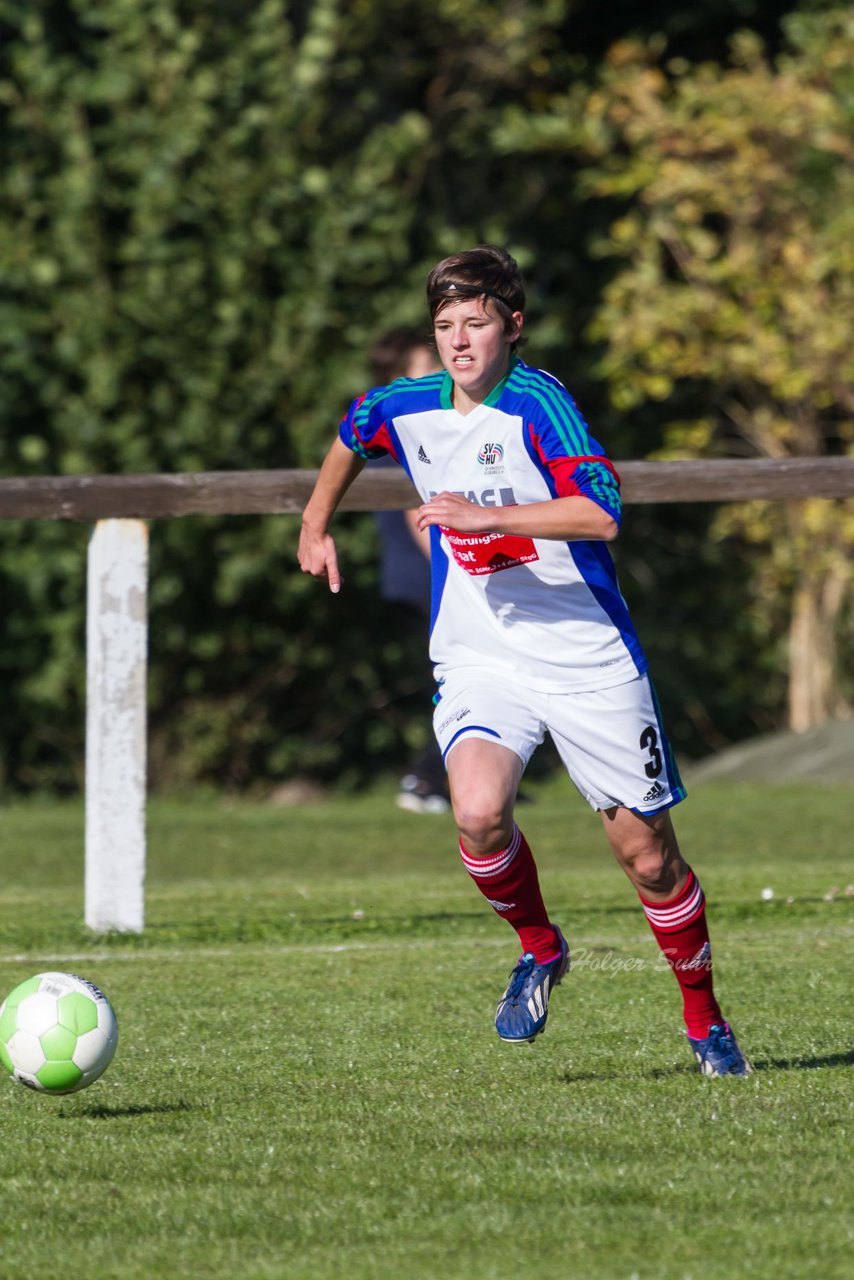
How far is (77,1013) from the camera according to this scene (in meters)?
4.26

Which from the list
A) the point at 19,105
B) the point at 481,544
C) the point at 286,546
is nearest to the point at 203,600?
the point at 286,546

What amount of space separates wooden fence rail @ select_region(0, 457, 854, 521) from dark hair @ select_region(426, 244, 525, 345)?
1.77m

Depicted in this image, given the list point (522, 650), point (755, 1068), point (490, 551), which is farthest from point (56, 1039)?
point (755, 1068)

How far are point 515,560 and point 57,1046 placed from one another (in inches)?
58.8

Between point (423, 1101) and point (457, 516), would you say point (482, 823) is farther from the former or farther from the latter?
point (457, 516)

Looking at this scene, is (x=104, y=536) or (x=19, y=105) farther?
(x=19, y=105)

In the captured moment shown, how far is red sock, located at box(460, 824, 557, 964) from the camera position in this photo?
475cm

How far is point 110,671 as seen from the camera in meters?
6.50

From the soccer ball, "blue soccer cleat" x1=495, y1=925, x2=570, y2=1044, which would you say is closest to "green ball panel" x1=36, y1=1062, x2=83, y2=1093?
the soccer ball

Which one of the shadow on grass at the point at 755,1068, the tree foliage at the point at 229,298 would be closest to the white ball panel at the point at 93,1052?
→ the shadow on grass at the point at 755,1068

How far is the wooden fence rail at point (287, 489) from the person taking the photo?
639 cm

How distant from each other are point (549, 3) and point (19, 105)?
3.48 meters

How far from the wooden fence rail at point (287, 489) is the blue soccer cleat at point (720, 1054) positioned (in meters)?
2.29

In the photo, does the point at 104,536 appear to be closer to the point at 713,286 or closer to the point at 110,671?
the point at 110,671
